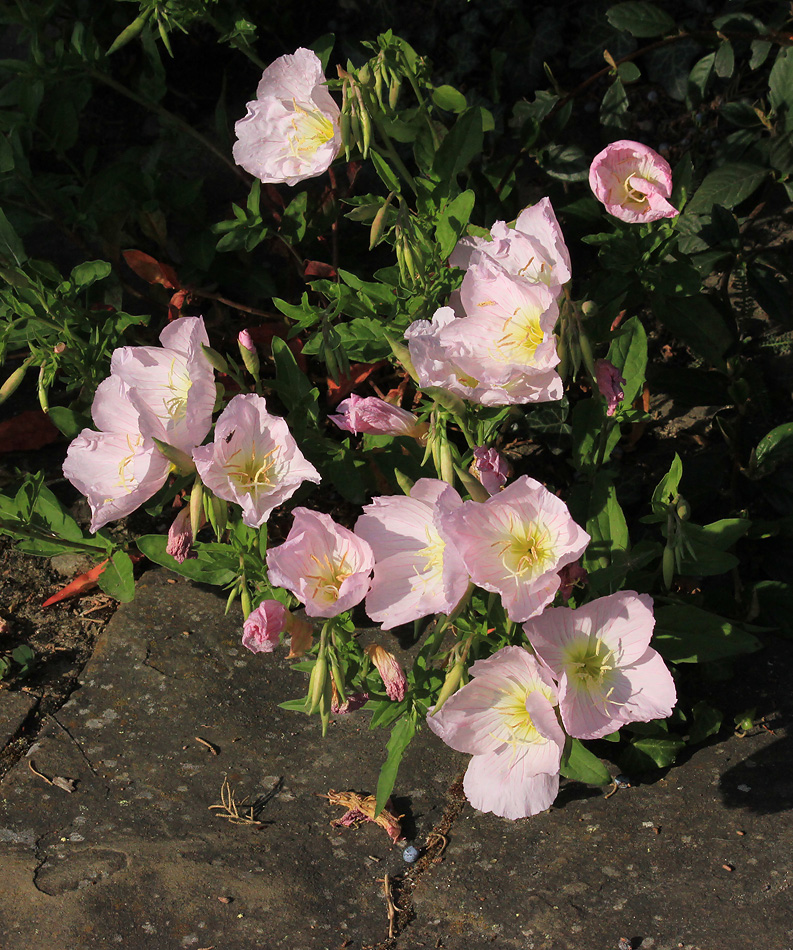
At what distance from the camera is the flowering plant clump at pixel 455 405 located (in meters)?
1.49

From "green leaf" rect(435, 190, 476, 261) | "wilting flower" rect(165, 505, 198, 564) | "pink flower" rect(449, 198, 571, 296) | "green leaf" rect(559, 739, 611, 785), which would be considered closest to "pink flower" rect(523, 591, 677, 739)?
"green leaf" rect(559, 739, 611, 785)

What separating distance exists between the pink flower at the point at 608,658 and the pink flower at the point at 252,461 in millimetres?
494

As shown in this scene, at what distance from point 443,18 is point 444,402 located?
1.96 metres

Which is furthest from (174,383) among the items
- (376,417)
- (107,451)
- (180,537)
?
(376,417)

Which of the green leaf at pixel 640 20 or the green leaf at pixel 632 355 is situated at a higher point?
the green leaf at pixel 640 20

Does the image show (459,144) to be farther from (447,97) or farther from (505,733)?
(505,733)

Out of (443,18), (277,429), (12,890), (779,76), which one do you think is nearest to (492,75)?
(443,18)

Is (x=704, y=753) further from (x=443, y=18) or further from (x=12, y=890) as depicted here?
(x=443, y=18)

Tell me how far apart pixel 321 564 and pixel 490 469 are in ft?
1.09

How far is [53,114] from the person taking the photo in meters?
2.47

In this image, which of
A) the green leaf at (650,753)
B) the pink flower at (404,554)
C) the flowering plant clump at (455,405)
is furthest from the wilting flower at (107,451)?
the green leaf at (650,753)

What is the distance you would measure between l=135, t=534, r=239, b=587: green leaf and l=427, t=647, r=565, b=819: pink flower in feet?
1.79

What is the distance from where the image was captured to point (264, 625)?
4.94ft

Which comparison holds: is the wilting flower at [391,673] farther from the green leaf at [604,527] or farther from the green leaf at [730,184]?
the green leaf at [730,184]
